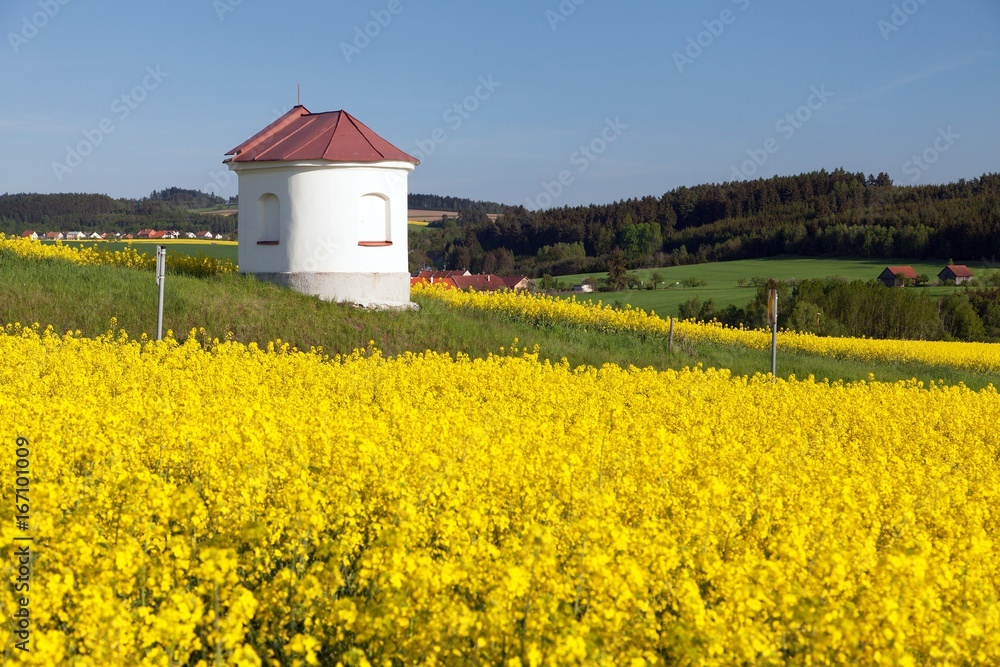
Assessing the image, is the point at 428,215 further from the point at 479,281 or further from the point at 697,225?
the point at 479,281

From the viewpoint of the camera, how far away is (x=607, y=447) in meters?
7.90

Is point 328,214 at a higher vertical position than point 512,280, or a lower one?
lower

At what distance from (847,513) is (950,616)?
1.09 m

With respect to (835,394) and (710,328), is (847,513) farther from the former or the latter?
(710,328)

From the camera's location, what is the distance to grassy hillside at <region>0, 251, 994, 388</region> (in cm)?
1688

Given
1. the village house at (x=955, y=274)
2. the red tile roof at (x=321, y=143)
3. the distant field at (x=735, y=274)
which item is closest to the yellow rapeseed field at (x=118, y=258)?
the red tile roof at (x=321, y=143)

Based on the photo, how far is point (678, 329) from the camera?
1081 inches

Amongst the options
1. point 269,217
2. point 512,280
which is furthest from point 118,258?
point 512,280

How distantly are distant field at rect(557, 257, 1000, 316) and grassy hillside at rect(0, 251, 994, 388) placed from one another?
121 feet

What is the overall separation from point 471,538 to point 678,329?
22935 mm

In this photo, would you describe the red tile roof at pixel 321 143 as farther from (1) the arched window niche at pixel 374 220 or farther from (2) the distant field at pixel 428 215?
(2) the distant field at pixel 428 215

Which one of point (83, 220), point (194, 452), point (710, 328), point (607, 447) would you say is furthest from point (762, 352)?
→ point (83, 220)

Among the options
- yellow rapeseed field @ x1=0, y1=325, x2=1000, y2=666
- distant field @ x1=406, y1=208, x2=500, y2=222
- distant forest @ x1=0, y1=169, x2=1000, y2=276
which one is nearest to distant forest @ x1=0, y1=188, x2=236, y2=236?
distant forest @ x1=0, y1=169, x2=1000, y2=276

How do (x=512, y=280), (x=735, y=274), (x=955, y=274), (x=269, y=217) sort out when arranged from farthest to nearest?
(x=735, y=274)
(x=512, y=280)
(x=955, y=274)
(x=269, y=217)
